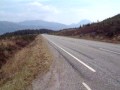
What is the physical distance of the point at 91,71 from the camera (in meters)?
11.9

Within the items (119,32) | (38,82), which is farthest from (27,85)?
(119,32)

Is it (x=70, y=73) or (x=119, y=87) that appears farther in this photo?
(x=70, y=73)

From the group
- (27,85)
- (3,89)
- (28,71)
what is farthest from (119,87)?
(28,71)

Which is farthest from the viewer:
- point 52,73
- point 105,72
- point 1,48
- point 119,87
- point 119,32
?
point 119,32

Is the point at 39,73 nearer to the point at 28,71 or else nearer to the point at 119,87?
the point at 28,71

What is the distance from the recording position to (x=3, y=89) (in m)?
10.2

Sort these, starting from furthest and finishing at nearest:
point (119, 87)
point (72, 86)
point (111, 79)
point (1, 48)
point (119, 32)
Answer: point (119, 32), point (1, 48), point (111, 79), point (72, 86), point (119, 87)

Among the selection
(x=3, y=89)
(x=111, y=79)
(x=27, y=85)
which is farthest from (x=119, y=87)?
(x=3, y=89)

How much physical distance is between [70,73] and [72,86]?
251 cm

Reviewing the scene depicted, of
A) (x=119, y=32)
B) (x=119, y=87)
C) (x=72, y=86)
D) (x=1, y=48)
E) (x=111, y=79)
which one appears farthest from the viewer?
(x=119, y=32)

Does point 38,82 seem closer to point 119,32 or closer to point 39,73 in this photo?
point 39,73

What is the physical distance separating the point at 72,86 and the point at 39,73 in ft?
11.7

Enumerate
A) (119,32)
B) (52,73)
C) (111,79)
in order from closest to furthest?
1. (111,79)
2. (52,73)
3. (119,32)

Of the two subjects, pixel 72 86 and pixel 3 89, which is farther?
pixel 3 89
